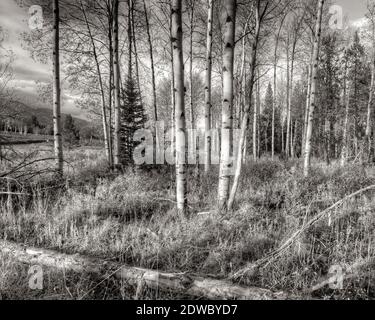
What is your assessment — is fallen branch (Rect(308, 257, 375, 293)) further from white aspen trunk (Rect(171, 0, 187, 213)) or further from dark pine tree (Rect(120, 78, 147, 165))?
dark pine tree (Rect(120, 78, 147, 165))

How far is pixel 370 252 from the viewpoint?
111 inches

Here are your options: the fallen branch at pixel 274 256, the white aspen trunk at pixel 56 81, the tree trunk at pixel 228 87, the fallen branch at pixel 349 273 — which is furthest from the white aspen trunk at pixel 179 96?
the white aspen trunk at pixel 56 81

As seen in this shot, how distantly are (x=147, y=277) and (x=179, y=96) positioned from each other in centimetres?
293

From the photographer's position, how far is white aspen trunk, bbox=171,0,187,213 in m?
3.97

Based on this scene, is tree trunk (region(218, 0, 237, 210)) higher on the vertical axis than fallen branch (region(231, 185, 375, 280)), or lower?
higher

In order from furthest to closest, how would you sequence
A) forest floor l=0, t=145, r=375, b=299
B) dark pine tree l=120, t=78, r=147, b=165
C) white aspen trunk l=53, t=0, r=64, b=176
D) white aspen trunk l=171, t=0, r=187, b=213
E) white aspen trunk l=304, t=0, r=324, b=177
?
dark pine tree l=120, t=78, r=147, b=165 < white aspen trunk l=304, t=0, r=324, b=177 < white aspen trunk l=53, t=0, r=64, b=176 < white aspen trunk l=171, t=0, r=187, b=213 < forest floor l=0, t=145, r=375, b=299

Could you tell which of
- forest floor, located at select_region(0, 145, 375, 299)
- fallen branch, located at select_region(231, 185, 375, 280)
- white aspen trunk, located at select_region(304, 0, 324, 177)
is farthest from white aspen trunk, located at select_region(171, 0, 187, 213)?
white aspen trunk, located at select_region(304, 0, 324, 177)

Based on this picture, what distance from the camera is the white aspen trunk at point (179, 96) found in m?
3.97

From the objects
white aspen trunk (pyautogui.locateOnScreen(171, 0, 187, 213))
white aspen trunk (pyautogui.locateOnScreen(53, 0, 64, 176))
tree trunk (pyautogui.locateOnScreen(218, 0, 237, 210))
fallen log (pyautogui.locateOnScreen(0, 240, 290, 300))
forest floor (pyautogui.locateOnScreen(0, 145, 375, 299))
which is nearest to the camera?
fallen log (pyautogui.locateOnScreen(0, 240, 290, 300))

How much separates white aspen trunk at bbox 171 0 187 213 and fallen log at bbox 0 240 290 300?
72.0 inches

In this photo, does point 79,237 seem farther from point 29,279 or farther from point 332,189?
point 332,189

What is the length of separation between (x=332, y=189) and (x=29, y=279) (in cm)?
629

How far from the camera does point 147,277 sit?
2.38 meters
